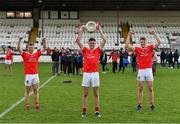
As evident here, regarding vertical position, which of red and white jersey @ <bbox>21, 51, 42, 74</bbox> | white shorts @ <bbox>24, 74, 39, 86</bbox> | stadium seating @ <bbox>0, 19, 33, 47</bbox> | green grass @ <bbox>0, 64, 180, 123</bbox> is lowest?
green grass @ <bbox>0, 64, 180, 123</bbox>

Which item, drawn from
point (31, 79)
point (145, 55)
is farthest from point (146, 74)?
point (31, 79)

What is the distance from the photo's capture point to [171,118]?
12.8 meters

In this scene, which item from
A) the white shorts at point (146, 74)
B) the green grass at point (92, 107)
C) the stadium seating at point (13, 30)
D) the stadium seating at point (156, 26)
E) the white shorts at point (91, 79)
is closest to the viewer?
the green grass at point (92, 107)

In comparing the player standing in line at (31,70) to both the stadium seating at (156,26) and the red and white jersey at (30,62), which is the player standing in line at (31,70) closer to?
the red and white jersey at (30,62)

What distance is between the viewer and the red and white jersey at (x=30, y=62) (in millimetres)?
14305

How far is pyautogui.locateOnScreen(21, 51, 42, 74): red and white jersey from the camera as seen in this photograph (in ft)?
46.9

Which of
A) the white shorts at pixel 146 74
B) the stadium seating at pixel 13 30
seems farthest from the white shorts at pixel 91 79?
the stadium seating at pixel 13 30

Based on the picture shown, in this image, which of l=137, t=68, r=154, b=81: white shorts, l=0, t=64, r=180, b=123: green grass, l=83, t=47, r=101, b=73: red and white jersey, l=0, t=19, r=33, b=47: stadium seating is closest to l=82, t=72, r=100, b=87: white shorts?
l=83, t=47, r=101, b=73: red and white jersey

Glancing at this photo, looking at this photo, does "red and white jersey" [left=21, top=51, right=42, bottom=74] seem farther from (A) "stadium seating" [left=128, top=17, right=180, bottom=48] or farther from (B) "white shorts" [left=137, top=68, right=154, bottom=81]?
(A) "stadium seating" [left=128, top=17, right=180, bottom=48]

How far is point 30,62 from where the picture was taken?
14.4m

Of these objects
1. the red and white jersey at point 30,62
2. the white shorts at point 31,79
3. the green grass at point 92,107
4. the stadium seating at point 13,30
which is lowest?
the green grass at point 92,107

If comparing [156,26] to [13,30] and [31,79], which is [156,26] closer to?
[13,30]

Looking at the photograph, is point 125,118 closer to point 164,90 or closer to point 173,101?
point 173,101

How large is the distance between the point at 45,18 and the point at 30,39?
578cm
